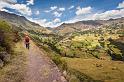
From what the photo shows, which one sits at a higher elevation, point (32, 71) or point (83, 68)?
point (32, 71)

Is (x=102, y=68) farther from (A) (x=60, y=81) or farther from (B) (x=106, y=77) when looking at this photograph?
(A) (x=60, y=81)

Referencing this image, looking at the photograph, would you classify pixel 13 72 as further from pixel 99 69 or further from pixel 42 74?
pixel 99 69

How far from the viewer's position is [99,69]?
170 metres

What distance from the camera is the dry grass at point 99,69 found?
145325 mm

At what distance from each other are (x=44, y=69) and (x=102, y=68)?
503 ft

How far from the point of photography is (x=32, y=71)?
24.0m

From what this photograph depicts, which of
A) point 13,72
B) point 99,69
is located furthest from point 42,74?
point 99,69

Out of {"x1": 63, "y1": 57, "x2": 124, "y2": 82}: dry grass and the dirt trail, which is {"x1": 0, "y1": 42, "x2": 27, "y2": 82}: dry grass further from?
{"x1": 63, "y1": 57, "x2": 124, "y2": 82}: dry grass

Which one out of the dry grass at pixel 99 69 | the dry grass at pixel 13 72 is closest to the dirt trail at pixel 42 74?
the dry grass at pixel 13 72

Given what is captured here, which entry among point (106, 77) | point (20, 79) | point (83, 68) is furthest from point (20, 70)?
point (83, 68)

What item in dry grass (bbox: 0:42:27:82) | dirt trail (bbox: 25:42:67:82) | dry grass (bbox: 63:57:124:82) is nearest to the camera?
dry grass (bbox: 0:42:27:82)

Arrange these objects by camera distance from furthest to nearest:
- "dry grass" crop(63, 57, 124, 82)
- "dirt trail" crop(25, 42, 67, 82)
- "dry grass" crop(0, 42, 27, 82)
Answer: "dry grass" crop(63, 57, 124, 82) → "dirt trail" crop(25, 42, 67, 82) → "dry grass" crop(0, 42, 27, 82)

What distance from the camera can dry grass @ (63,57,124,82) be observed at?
14532cm

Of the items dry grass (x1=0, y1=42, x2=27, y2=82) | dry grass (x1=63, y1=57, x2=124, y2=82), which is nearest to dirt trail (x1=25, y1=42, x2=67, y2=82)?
dry grass (x1=0, y1=42, x2=27, y2=82)
